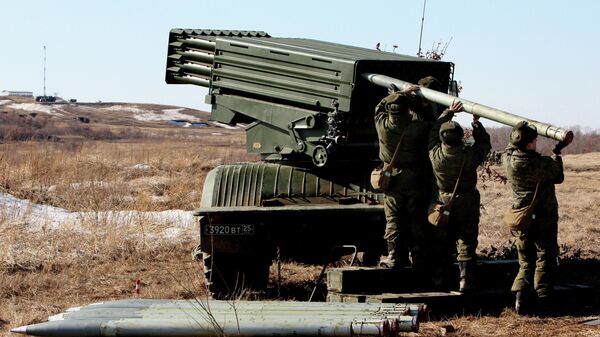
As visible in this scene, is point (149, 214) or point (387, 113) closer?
point (387, 113)

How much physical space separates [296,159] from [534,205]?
3.09m

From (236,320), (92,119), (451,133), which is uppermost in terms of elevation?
(451,133)

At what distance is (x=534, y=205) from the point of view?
9492 millimetres

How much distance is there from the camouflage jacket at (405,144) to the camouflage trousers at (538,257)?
1.17 meters

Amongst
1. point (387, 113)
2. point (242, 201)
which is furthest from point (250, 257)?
point (387, 113)

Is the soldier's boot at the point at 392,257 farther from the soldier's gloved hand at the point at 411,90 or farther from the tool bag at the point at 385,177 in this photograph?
the soldier's gloved hand at the point at 411,90

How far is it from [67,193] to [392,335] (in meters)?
12.2

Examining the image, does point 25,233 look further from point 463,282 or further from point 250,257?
point 463,282

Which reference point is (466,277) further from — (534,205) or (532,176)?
(532,176)

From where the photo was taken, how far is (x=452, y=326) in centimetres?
905

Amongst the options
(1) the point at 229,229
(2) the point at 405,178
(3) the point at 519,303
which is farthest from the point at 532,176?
(1) the point at 229,229

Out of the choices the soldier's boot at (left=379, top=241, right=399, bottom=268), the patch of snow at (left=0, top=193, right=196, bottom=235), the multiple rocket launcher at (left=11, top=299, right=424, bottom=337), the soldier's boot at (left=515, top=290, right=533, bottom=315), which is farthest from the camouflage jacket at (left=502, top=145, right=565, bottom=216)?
the patch of snow at (left=0, top=193, right=196, bottom=235)

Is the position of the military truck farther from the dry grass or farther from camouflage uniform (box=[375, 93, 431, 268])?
the dry grass

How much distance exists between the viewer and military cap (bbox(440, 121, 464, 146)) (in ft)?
32.0
